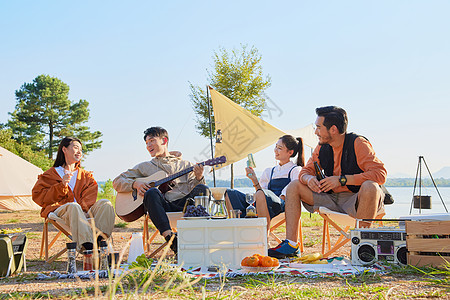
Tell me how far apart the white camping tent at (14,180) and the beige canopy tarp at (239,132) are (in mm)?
4698

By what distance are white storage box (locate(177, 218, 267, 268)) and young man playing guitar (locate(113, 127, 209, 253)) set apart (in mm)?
410

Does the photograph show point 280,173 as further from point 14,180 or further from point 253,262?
point 14,180

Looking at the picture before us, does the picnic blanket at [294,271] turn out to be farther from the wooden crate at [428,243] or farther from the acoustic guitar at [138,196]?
the acoustic guitar at [138,196]

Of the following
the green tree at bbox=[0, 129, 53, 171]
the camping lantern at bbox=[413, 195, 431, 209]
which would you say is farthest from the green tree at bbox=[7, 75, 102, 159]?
the camping lantern at bbox=[413, 195, 431, 209]

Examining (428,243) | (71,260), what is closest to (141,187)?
(71,260)

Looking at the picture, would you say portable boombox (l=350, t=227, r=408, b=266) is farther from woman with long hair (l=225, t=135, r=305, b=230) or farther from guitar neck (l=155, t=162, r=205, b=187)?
guitar neck (l=155, t=162, r=205, b=187)

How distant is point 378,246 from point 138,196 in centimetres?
175

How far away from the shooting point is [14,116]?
20.3 m

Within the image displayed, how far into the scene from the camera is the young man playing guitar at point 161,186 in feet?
10.1

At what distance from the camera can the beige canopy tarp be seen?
8102 mm

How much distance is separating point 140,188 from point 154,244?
45.2 inches

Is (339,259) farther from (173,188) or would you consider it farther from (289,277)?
(173,188)

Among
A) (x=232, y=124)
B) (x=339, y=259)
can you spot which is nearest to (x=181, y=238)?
(x=339, y=259)

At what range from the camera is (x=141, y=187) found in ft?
11.1
